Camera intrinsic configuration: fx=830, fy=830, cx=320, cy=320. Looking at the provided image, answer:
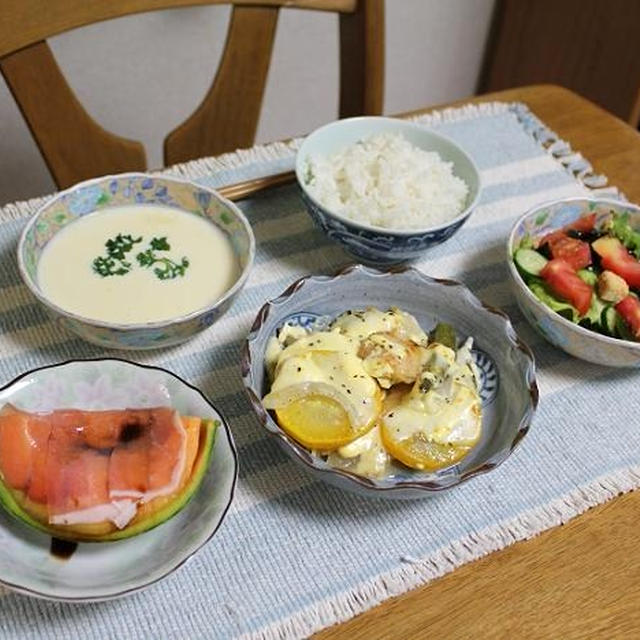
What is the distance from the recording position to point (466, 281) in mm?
1085

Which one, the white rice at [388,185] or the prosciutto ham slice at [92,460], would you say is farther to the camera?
the white rice at [388,185]

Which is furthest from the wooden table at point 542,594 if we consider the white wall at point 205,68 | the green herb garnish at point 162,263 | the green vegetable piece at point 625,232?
the white wall at point 205,68

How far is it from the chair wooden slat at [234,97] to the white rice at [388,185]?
11.7 inches

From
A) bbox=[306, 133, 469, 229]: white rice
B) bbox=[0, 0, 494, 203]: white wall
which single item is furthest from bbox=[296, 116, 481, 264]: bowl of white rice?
bbox=[0, 0, 494, 203]: white wall

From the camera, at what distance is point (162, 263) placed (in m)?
0.99

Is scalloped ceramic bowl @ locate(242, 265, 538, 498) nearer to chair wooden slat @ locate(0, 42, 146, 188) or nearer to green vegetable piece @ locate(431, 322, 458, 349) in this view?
green vegetable piece @ locate(431, 322, 458, 349)

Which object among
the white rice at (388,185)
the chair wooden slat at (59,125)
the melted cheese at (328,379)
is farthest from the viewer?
the chair wooden slat at (59,125)

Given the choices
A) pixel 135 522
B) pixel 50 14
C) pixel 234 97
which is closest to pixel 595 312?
pixel 135 522

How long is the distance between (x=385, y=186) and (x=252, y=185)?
20cm

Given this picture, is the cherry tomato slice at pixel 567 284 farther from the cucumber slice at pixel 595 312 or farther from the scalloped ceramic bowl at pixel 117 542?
the scalloped ceramic bowl at pixel 117 542

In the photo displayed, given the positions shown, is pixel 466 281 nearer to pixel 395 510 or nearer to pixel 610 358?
pixel 610 358

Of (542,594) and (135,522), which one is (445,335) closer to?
(542,594)

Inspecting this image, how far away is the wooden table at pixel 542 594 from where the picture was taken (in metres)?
0.73

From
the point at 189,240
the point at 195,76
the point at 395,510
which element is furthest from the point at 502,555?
the point at 195,76
